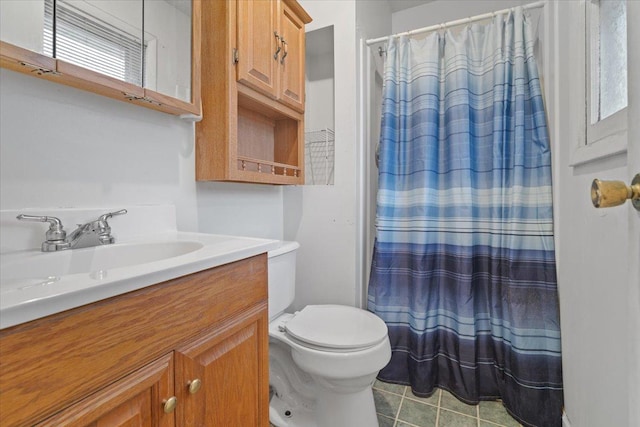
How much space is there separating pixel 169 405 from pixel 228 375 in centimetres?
16

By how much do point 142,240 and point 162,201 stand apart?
19cm

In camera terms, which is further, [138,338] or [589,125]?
[589,125]

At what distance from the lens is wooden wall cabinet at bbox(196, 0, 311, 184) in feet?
3.53

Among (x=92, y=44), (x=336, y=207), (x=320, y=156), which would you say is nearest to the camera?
(x=92, y=44)

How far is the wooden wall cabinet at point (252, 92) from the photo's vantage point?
1.08 m

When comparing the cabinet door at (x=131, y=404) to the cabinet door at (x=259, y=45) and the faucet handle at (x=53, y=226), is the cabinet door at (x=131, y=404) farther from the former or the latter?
the cabinet door at (x=259, y=45)

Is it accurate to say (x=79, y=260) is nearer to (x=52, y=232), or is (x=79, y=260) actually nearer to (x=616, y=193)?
(x=52, y=232)

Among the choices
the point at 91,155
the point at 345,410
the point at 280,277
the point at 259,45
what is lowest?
the point at 345,410

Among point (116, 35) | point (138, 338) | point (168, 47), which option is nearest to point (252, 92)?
point (168, 47)

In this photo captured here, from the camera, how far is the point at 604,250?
2.53 feet

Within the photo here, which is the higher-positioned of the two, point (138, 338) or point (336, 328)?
point (138, 338)

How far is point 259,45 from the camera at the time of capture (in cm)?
119

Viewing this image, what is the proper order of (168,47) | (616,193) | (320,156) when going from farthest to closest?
(320,156) < (168,47) < (616,193)

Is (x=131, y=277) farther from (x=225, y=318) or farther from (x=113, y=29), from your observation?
(x=113, y=29)
